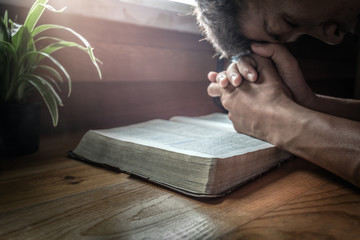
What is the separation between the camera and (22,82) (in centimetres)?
69

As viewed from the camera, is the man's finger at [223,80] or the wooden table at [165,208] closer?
the wooden table at [165,208]

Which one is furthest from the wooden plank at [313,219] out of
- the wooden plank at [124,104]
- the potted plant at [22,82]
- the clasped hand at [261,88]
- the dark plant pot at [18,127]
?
the wooden plank at [124,104]

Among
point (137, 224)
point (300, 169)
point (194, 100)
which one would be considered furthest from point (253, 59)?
point (194, 100)

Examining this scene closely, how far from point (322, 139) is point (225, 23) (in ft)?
1.05

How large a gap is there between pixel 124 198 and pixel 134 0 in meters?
0.88

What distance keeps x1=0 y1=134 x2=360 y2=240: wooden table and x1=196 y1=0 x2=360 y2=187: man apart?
64 millimetres

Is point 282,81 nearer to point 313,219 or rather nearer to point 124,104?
point 313,219

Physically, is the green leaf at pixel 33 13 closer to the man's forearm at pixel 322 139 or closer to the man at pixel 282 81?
the man at pixel 282 81

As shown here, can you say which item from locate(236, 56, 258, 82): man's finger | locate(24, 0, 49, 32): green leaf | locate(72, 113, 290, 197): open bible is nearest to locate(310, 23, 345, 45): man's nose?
locate(236, 56, 258, 82): man's finger

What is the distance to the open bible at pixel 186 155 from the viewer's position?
1.57ft

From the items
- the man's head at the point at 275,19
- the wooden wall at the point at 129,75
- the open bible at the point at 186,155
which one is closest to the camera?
the open bible at the point at 186,155

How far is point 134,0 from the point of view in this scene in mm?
1145

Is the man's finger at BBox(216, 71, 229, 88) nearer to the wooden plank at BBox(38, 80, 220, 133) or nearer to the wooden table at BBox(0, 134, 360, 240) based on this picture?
the wooden table at BBox(0, 134, 360, 240)

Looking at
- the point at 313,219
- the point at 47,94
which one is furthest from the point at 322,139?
the point at 47,94
